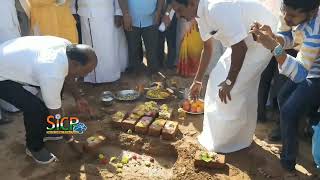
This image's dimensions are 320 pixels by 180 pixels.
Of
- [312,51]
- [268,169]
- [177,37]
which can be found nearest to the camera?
[312,51]

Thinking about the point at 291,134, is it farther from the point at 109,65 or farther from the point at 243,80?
the point at 109,65

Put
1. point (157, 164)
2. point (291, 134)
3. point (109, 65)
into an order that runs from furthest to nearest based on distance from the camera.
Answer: point (109, 65) → point (157, 164) → point (291, 134)

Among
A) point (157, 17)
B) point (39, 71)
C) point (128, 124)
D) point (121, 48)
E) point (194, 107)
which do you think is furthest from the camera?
point (121, 48)

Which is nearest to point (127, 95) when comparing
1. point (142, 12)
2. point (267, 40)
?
point (142, 12)

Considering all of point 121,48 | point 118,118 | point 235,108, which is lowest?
point 118,118

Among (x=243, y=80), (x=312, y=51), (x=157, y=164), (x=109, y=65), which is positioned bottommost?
(x=157, y=164)

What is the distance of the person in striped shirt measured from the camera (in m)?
3.31

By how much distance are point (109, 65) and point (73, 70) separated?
2405mm

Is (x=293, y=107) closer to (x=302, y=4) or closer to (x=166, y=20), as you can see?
(x=302, y=4)

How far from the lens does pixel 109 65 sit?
20.4 ft

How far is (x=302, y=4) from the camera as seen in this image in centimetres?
326

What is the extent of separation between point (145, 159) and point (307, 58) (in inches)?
79.1

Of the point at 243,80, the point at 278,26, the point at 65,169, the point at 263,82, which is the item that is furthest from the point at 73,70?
the point at 263,82

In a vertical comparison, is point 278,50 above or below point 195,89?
above
